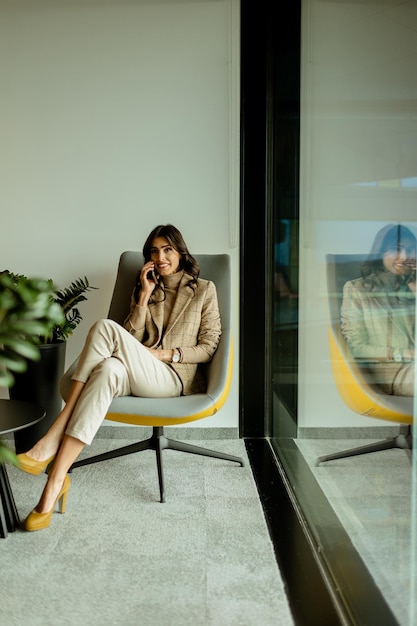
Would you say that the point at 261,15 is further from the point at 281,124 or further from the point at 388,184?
the point at 388,184

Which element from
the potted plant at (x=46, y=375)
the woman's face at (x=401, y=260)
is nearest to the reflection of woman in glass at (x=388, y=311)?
the woman's face at (x=401, y=260)

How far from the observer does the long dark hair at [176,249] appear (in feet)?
9.88

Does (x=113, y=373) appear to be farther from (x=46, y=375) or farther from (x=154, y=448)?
(x=46, y=375)

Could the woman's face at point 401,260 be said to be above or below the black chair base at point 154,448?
above

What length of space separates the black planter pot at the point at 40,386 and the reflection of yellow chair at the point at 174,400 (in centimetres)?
33

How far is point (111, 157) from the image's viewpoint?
11.1ft

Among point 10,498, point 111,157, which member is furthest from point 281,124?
point 10,498

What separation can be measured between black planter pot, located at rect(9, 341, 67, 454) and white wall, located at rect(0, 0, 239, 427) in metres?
0.46

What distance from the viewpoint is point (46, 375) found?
3.11m

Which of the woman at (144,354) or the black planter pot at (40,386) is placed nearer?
the woman at (144,354)

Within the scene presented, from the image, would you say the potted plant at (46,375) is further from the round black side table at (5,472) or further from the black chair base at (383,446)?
the black chair base at (383,446)

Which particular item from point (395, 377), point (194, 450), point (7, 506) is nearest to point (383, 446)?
Answer: point (395, 377)

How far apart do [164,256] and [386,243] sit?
1.74m

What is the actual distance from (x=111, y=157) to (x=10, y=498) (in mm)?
1832
